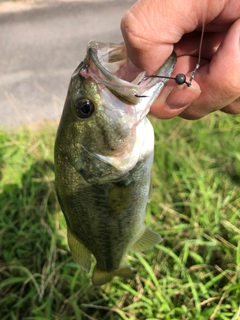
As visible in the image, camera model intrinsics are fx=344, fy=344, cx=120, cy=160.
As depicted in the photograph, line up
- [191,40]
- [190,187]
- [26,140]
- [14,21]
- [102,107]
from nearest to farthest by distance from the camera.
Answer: [102,107] → [191,40] → [190,187] → [26,140] → [14,21]

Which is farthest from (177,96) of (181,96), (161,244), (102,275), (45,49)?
(45,49)

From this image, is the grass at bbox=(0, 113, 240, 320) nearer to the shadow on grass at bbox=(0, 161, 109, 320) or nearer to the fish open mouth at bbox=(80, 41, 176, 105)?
the shadow on grass at bbox=(0, 161, 109, 320)

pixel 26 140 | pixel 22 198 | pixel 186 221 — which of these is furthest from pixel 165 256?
pixel 26 140

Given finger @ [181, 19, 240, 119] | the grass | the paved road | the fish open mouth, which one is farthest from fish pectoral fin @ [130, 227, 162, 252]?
the paved road

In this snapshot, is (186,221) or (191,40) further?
(186,221)

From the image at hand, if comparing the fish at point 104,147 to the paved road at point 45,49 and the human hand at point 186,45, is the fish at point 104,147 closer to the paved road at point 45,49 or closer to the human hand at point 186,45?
the human hand at point 186,45

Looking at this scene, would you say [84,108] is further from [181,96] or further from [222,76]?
[222,76]

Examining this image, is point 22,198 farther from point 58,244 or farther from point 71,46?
point 71,46
